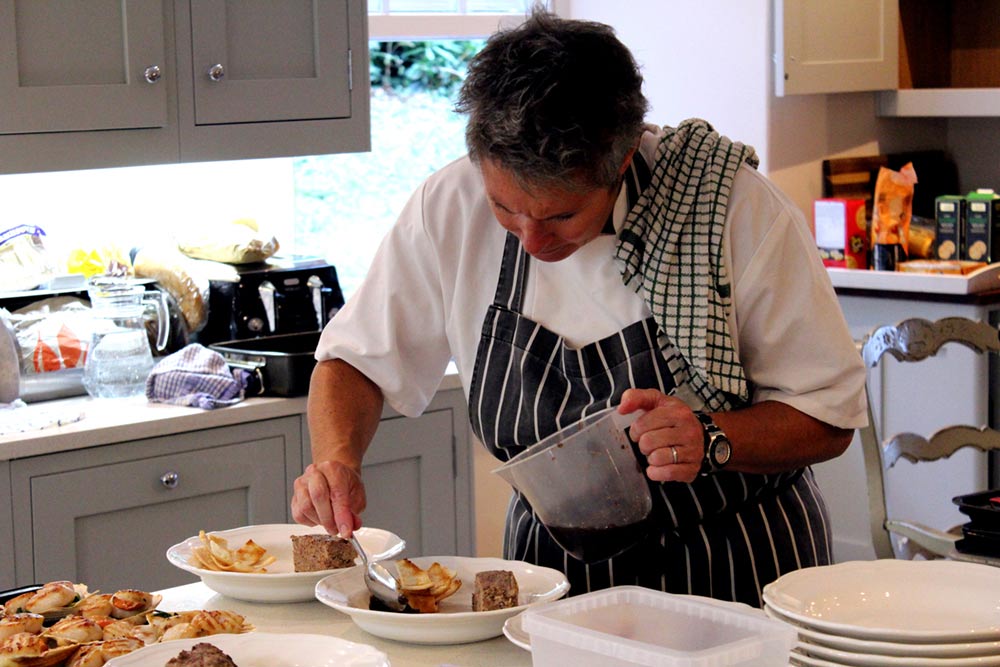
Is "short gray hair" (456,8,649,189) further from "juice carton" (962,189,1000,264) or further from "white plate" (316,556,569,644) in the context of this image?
"juice carton" (962,189,1000,264)

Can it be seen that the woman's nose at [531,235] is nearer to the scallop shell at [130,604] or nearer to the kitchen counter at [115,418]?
the scallop shell at [130,604]

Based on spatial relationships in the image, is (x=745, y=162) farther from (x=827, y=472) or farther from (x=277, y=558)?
Answer: (x=827, y=472)

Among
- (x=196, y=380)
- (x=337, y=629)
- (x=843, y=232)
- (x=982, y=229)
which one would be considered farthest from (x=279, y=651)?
(x=982, y=229)

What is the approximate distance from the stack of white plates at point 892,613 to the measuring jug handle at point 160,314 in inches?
78.8

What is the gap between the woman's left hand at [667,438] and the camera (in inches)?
54.9

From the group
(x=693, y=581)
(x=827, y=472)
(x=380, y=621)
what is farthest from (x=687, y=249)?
(x=827, y=472)

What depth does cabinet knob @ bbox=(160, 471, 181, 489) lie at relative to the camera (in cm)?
265

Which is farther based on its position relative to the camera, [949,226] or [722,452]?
[949,226]

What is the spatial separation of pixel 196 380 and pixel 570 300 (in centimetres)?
125

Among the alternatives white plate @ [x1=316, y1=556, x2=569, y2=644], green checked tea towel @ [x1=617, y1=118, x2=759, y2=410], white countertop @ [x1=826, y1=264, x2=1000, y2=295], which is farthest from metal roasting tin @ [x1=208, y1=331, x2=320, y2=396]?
white countertop @ [x1=826, y1=264, x2=1000, y2=295]

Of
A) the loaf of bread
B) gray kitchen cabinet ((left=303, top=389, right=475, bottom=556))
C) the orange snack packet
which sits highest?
the orange snack packet

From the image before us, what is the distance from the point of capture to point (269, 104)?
307 cm

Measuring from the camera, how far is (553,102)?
4.68 ft

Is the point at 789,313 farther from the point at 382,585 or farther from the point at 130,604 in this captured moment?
the point at 130,604
